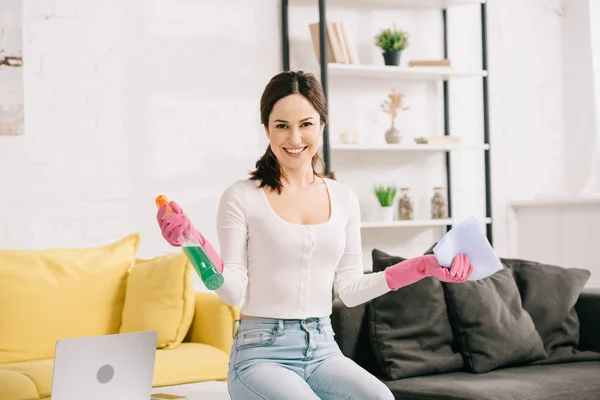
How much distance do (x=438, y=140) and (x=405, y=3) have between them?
0.74 m

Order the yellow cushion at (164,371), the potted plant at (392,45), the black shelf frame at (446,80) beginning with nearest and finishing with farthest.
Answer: the yellow cushion at (164,371) < the black shelf frame at (446,80) < the potted plant at (392,45)

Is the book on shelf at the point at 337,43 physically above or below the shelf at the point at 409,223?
above

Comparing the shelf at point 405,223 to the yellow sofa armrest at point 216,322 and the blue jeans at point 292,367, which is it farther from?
the blue jeans at point 292,367

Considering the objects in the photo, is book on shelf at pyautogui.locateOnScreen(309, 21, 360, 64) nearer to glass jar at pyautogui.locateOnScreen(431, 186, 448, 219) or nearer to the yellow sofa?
glass jar at pyautogui.locateOnScreen(431, 186, 448, 219)

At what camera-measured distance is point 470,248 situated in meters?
1.87

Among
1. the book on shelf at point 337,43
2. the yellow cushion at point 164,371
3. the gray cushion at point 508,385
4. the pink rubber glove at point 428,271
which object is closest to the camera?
the pink rubber glove at point 428,271

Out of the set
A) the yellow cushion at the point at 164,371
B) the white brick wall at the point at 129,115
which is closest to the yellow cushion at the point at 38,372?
the yellow cushion at the point at 164,371

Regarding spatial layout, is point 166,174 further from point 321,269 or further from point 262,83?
point 321,269

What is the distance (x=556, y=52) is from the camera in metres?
4.89

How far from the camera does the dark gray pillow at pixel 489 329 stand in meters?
2.85

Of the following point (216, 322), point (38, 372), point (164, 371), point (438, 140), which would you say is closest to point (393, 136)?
point (438, 140)

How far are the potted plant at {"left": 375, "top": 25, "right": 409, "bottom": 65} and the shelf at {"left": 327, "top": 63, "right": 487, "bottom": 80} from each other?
5cm

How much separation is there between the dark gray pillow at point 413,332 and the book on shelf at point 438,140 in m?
1.53

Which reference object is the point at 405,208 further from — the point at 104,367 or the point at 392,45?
the point at 104,367
